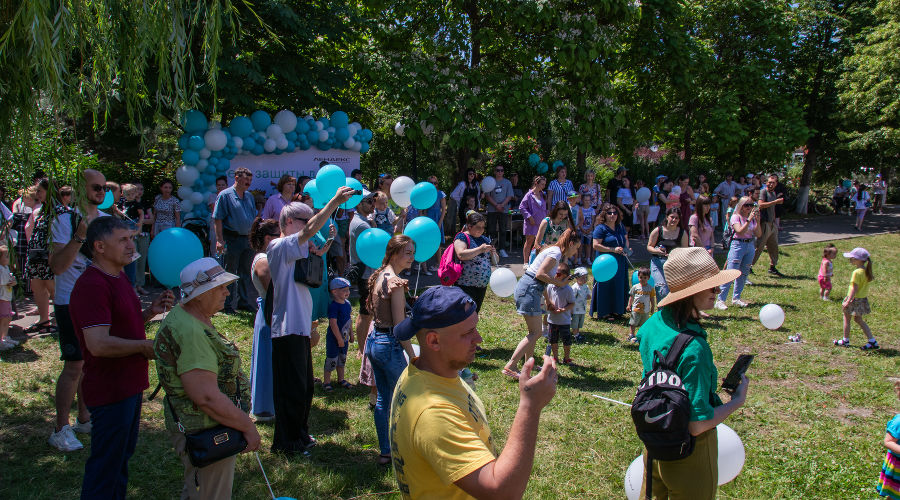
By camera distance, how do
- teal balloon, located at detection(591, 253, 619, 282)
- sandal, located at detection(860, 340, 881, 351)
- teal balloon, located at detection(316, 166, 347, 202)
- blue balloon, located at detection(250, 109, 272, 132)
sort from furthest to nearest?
blue balloon, located at detection(250, 109, 272, 132), teal balloon, located at detection(591, 253, 619, 282), sandal, located at detection(860, 340, 881, 351), teal balloon, located at detection(316, 166, 347, 202)

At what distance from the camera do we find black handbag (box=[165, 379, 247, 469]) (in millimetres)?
3021

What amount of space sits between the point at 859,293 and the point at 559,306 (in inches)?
160

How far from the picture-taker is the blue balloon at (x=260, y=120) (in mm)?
10973

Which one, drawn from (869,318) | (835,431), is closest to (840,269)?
(869,318)

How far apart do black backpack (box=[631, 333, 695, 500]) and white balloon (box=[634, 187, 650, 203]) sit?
14033 millimetres

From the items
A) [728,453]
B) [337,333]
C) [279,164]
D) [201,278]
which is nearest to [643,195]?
[279,164]

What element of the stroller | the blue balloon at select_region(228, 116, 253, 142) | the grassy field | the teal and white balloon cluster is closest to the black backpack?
the grassy field

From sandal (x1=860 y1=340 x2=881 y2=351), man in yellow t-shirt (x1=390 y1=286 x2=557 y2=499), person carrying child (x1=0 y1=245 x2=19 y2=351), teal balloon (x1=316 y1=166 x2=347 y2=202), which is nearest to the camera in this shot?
man in yellow t-shirt (x1=390 y1=286 x2=557 y2=499)

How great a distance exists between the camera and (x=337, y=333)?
606 centimetres

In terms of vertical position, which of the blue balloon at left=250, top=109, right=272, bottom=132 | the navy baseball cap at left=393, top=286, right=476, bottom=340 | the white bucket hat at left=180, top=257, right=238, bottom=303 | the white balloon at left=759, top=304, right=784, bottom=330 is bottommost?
the white balloon at left=759, top=304, right=784, bottom=330

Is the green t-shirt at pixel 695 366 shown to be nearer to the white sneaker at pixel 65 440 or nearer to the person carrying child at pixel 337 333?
the person carrying child at pixel 337 333

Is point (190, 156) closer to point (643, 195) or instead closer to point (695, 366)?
point (695, 366)

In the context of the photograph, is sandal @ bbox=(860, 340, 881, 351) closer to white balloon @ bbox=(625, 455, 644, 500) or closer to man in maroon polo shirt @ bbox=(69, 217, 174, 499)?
white balloon @ bbox=(625, 455, 644, 500)

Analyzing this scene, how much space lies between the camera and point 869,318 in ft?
31.6
